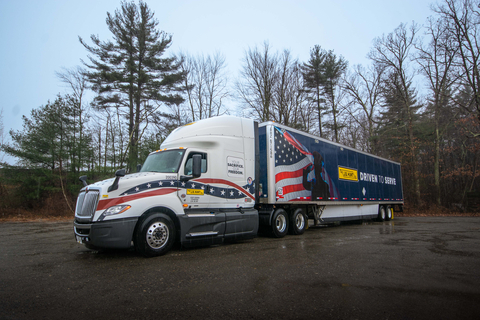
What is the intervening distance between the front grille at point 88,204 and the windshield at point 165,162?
4.91ft

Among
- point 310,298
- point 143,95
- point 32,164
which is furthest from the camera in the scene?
point 143,95

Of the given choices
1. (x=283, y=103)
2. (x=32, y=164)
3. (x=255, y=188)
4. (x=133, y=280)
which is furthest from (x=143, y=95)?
(x=133, y=280)

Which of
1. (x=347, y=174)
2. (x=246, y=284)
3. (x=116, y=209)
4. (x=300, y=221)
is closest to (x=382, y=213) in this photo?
(x=347, y=174)

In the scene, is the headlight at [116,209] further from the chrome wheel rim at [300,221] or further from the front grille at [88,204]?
the chrome wheel rim at [300,221]

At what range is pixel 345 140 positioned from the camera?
99.4 ft

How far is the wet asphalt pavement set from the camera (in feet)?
10.2

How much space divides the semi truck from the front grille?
0.07ft

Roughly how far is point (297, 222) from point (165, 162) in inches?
204

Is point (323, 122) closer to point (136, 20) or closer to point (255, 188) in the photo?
point (136, 20)

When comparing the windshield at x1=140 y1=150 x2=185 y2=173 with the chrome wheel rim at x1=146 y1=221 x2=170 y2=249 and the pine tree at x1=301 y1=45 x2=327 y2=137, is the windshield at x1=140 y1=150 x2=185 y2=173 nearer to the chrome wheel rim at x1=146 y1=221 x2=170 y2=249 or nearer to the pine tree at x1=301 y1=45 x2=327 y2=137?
the chrome wheel rim at x1=146 y1=221 x2=170 y2=249

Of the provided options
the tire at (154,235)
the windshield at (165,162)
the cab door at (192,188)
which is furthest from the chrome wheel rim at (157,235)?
the windshield at (165,162)

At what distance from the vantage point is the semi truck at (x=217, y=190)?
227 inches

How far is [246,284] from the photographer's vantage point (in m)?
4.04

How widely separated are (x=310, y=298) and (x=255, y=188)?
5193 millimetres
